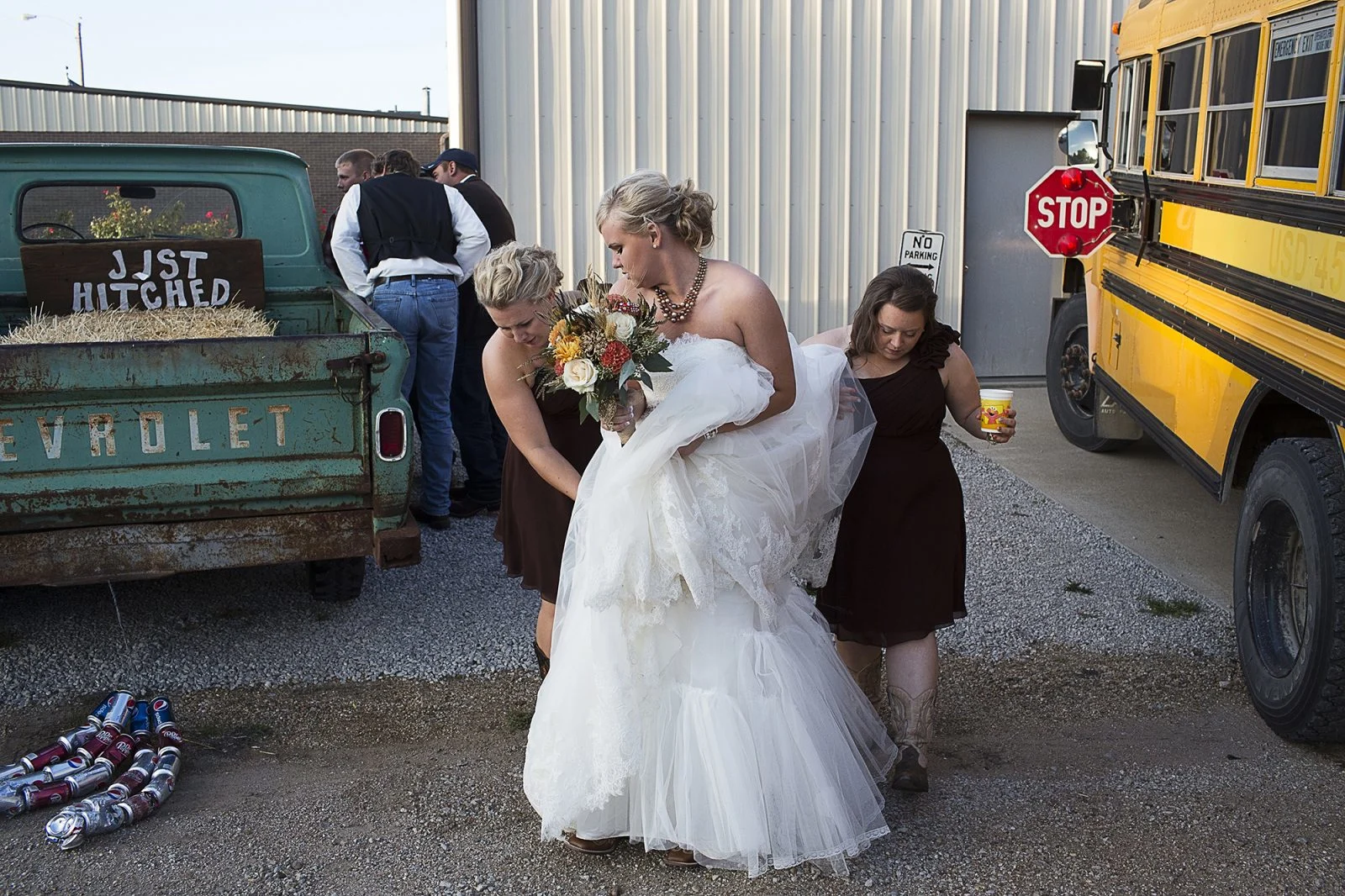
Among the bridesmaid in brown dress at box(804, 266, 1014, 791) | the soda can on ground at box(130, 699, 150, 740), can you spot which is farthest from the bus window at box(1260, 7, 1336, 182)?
the soda can on ground at box(130, 699, 150, 740)

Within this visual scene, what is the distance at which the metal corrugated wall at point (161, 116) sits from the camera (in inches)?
932

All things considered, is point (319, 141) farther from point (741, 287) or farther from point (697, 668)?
point (697, 668)

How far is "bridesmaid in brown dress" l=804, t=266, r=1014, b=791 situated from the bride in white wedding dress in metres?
0.46

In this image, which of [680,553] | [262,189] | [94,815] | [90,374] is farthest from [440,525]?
[680,553]

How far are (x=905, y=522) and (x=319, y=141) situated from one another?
19.5 meters

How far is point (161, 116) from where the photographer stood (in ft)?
79.4

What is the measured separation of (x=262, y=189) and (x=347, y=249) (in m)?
0.52

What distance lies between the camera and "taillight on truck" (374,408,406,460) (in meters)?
4.85

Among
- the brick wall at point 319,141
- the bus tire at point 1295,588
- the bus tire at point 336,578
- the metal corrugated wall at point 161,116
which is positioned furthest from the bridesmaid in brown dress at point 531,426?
the metal corrugated wall at point 161,116

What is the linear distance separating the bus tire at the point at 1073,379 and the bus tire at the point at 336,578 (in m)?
5.06

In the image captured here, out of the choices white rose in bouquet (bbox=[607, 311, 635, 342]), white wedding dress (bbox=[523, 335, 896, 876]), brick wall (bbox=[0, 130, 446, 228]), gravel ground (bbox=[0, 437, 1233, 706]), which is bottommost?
gravel ground (bbox=[0, 437, 1233, 706])

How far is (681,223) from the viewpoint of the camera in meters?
3.39

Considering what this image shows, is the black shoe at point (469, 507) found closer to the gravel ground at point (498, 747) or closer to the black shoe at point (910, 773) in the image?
the gravel ground at point (498, 747)

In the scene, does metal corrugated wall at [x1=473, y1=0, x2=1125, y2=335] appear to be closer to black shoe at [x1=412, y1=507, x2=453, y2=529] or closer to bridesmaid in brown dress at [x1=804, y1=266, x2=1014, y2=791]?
black shoe at [x1=412, y1=507, x2=453, y2=529]
